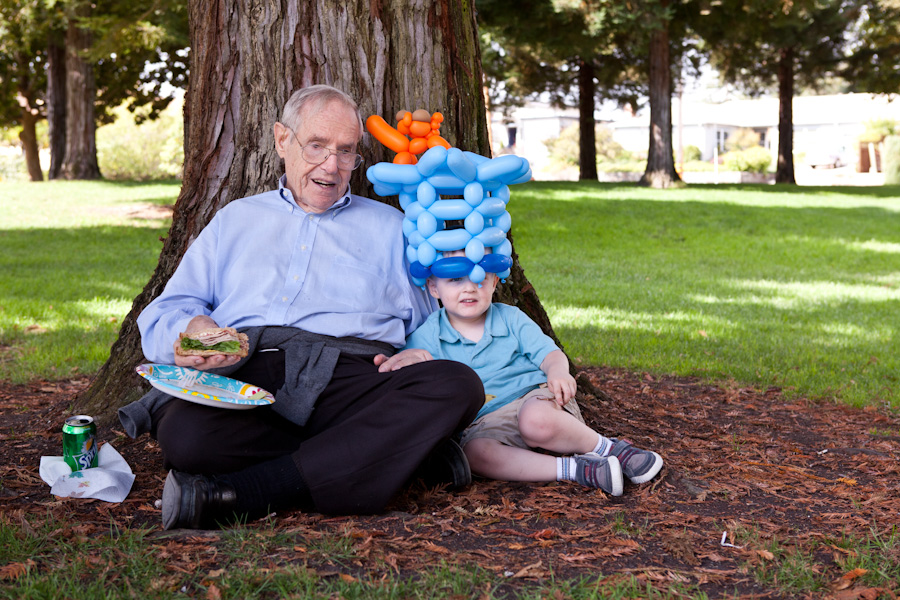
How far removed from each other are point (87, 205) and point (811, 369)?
14325 mm

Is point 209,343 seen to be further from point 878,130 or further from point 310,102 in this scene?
point 878,130

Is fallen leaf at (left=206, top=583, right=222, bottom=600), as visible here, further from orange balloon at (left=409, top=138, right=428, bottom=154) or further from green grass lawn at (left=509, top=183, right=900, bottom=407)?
green grass lawn at (left=509, top=183, right=900, bottom=407)

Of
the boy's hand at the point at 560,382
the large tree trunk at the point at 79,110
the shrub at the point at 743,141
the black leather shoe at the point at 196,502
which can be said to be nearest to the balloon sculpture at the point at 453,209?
the boy's hand at the point at 560,382

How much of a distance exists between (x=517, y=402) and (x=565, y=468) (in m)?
0.32

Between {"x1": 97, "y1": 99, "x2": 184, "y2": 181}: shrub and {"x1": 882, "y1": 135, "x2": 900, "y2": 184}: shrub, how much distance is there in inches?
1118

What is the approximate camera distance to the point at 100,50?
17188 millimetres

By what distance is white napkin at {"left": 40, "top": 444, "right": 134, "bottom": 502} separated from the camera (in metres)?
3.12

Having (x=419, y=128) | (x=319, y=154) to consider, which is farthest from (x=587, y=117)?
(x=319, y=154)

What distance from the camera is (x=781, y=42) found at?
23.9 m

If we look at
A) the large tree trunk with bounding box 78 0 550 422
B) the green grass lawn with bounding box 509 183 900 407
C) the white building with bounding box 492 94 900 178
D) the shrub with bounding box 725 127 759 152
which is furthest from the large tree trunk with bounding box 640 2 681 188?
the white building with bounding box 492 94 900 178

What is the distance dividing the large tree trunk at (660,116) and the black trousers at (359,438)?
19367 millimetres

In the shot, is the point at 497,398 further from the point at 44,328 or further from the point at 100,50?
the point at 100,50

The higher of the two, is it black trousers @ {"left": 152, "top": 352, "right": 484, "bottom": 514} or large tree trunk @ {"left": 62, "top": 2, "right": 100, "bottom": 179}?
large tree trunk @ {"left": 62, "top": 2, "right": 100, "bottom": 179}

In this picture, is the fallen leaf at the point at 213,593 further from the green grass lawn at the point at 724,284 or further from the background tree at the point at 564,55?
the background tree at the point at 564,55
